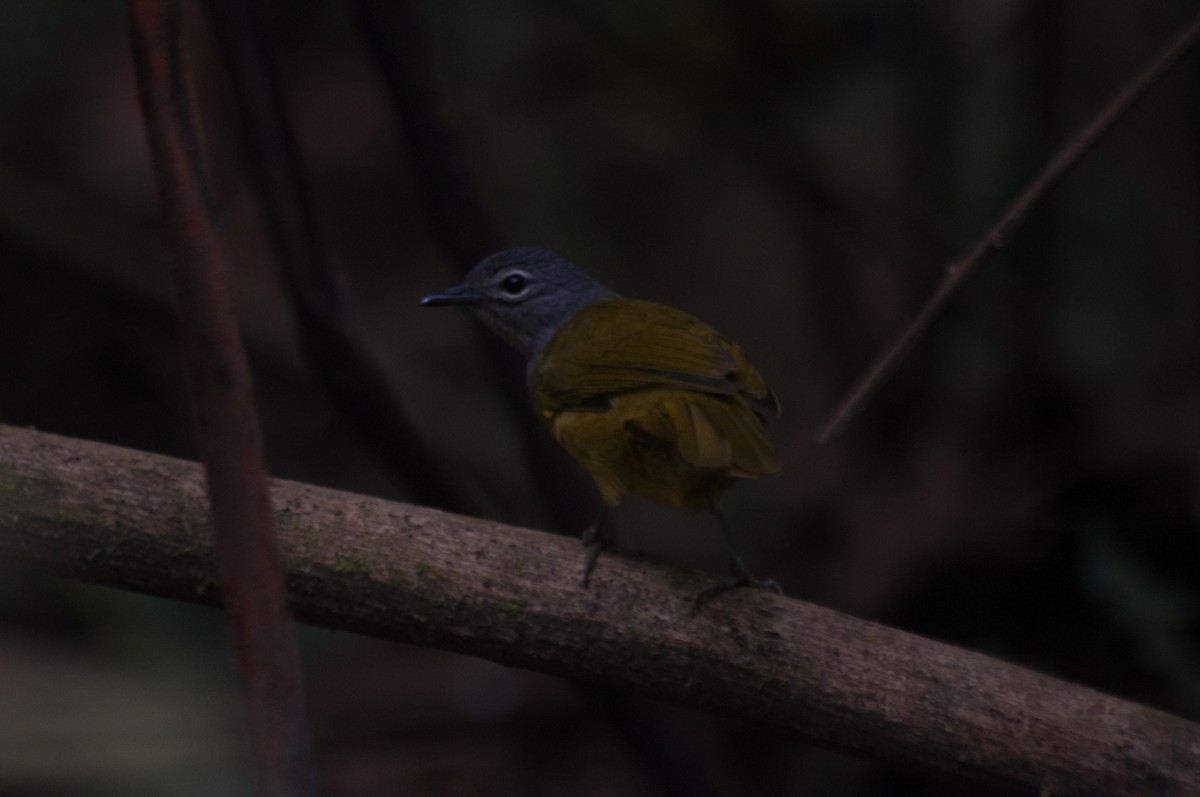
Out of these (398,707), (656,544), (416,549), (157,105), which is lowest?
(157,105)

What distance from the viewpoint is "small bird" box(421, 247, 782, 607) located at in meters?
2.50

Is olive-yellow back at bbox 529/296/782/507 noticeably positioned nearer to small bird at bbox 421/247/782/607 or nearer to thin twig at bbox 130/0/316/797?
small bird at bbox 421/247/782/607

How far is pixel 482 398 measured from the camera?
6176mm

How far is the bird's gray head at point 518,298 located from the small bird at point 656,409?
294 mm

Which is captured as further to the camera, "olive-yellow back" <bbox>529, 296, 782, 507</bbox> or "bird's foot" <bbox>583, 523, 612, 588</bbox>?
"olive-yellow back" <bbox>529, 296, 782, 507</bbox>

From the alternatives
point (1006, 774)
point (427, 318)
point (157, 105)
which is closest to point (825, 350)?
point (427, 318)

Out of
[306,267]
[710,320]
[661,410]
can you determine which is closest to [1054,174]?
[661,410]

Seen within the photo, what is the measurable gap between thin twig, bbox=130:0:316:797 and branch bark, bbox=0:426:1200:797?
110cm

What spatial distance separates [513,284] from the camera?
3.61 metres

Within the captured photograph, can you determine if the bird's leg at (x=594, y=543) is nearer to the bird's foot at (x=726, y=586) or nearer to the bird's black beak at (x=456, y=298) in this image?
the bird's foot at (x=726, y=586)

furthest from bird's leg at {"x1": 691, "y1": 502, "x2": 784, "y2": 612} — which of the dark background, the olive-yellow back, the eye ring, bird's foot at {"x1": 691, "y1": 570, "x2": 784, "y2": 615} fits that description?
the eye ring

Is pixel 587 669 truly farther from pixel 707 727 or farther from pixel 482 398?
pixel 482 398

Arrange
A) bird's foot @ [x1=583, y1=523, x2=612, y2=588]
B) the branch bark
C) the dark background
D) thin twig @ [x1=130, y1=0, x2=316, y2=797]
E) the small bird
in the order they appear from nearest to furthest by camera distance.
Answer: thin twig @ [x1=130, y1=0, x2=316, y2=797] → the branch bark → bird's foot @ [x1=583, y1=523, x2=612, y2=588] → the small bird → the dark background

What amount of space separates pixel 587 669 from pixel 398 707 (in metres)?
2.47
